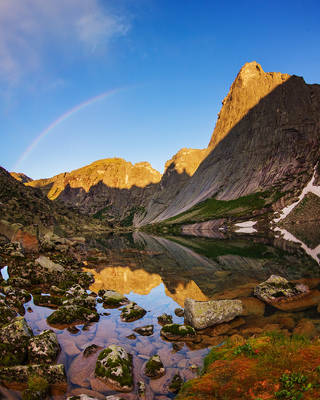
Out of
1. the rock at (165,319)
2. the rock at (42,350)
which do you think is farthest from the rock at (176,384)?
Answer: the rock at (165,319)

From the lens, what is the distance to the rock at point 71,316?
14797mm

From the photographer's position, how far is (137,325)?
1544cm

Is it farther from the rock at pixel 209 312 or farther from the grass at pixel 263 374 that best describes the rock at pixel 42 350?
the rock at pixel 209 312

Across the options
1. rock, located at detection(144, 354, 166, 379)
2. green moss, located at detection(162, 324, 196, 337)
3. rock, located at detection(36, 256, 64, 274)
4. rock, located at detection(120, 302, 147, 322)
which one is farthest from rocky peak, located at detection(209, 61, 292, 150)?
rock, located at detection(144, 354, 166, 379)

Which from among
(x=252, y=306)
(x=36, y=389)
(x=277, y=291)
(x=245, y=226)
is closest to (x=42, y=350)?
(x=36, y=389)

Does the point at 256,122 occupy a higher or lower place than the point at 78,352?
higher

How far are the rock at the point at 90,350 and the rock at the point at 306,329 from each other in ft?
32.7

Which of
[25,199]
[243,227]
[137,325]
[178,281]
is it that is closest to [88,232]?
[25,199]

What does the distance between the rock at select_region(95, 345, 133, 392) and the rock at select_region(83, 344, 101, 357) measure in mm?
1324

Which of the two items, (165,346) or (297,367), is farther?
(165,346)

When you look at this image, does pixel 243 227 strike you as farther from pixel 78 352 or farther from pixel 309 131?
pixel 78 352

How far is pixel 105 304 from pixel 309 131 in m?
163

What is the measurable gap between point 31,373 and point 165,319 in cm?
874

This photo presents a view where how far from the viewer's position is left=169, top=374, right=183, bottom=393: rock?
901cm
